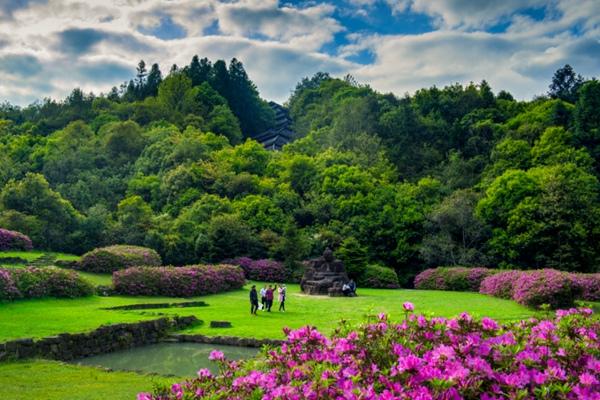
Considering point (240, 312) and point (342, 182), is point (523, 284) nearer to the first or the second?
point (240, 312)

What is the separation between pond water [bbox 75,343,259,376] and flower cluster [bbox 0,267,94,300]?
6953 mm

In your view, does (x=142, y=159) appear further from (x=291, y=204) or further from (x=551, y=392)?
(x=551, y=392)

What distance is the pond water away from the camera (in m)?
15.1

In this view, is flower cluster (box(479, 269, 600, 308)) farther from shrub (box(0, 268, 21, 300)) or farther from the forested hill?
shrub (box(0, 268, 21, 300))

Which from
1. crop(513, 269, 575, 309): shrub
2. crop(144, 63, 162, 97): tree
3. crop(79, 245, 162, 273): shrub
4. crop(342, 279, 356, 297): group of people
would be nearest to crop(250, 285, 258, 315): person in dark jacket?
crop(342, 279, 356, 297): group of people

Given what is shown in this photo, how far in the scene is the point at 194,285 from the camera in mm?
31500

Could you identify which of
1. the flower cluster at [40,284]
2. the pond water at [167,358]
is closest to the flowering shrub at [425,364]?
the pond water at [167,358]

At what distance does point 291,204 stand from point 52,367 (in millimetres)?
37079

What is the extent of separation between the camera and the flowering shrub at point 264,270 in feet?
130

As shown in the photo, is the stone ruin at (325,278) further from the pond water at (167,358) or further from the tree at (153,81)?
the tree at (153,81)

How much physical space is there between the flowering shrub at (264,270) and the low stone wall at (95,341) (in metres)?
18.2

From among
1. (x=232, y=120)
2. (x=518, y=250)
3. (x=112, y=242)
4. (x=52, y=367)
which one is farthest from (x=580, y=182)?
(x=232, y=120)

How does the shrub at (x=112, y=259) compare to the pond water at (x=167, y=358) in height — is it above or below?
above

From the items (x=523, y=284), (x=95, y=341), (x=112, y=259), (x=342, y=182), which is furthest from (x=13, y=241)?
(x=523, y=284)
